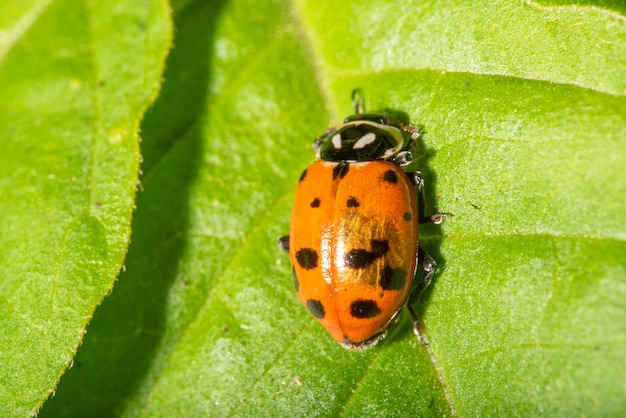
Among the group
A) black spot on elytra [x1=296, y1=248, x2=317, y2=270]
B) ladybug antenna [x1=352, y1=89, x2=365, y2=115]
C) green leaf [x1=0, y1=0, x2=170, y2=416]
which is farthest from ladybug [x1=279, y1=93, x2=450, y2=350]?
green leaf [x1=0, y1=0, x2=170, y2=416]

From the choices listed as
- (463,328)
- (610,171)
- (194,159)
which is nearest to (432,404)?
(463,328)

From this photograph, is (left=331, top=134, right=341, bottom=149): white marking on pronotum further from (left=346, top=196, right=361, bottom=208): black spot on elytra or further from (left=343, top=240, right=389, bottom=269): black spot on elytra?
(left=343, top=240, right=389, bottom=269): black spot on elytra

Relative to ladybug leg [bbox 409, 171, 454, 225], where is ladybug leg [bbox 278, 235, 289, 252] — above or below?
below

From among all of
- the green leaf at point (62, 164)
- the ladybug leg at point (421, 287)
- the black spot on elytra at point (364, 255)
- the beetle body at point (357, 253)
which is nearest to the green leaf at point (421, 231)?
the ladybug leg at point (421, 287)

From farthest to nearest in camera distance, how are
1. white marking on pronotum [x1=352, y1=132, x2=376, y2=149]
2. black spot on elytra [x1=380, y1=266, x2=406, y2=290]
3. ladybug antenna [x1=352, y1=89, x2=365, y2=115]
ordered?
ladybug antenna [x1=352, y1=89, x2=365, y2=115]
white marking on pronotum [x1=352, y1=132, x2=376, y2=149]
black spot on elytra [x1=380, y1=266, x2=406, y2=290]

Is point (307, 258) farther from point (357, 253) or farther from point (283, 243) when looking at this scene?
point (283, 243)

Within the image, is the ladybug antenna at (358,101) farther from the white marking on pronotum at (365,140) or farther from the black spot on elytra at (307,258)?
the black spot on elytra at (307,258)
